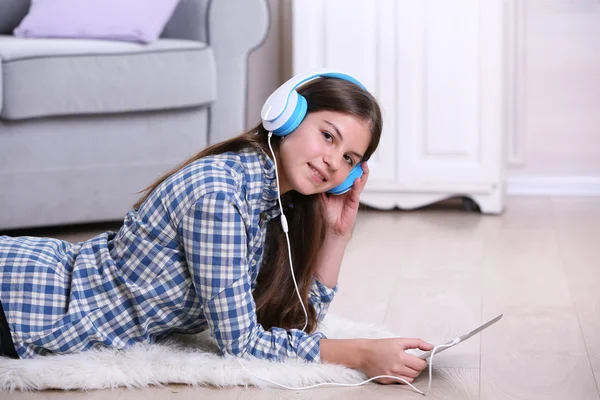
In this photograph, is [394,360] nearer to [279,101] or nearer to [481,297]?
[279,101]

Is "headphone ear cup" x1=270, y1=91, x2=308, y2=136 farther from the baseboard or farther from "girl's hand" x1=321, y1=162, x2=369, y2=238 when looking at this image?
the baseboard

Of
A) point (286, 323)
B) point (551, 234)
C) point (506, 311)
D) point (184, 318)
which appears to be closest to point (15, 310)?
point (184, 318)

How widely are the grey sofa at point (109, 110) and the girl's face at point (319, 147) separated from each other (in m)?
Answer: 1.06

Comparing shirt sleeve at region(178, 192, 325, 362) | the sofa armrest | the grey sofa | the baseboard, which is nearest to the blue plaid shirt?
shirt sleeve at region(178, 192, 325, 362)

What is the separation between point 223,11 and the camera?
2.47m

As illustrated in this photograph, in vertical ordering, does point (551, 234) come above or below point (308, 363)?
below

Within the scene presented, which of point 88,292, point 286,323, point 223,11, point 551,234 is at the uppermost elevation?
point 223,11

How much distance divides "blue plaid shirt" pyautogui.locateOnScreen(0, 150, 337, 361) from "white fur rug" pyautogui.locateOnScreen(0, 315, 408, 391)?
1.0 inches

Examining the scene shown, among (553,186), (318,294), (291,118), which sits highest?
(291,118)

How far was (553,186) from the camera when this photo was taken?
3174 millimetres

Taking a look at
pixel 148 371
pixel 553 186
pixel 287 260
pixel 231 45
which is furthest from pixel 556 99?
pixel 148 371

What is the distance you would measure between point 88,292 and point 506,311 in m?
0.79

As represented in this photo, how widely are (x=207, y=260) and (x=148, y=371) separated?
0.60ft

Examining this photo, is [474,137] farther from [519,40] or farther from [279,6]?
[279,6]
